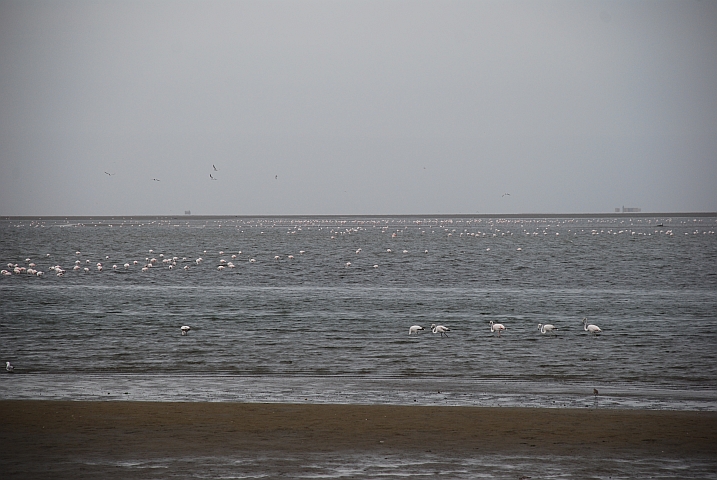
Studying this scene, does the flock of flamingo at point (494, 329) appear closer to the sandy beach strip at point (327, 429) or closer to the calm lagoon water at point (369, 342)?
the calm lagoon water at point (369, 342)

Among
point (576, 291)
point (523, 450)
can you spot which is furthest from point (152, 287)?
point (523, 450)

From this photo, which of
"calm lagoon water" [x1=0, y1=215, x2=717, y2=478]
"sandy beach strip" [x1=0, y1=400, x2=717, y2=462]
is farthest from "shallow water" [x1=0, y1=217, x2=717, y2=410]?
"sandy beach strip" [x1=0, y1=400, x2=717, y2=462]

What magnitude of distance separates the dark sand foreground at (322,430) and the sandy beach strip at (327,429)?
13mm

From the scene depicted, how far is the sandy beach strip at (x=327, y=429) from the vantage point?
406 inches

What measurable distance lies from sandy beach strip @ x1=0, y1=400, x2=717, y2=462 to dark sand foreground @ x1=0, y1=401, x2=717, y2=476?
1cm

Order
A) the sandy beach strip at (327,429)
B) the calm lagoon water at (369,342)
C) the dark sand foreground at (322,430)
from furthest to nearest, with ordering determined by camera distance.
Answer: the calm lagoon water at (369,342), the sandy beach strip at (327,429), the dark sand foreground at (322,430)

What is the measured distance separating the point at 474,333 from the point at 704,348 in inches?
249

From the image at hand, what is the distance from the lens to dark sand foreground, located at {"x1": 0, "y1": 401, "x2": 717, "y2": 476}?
33.5 feet

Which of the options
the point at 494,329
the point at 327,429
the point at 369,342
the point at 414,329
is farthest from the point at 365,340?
the point at 327,429

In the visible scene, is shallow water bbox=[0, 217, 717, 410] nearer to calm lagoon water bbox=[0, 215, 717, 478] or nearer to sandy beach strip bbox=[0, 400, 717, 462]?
calm lagoon water bbox=[0, 215, 717, 478]

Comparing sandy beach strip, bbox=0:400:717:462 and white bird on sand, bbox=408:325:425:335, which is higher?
sandy beach strip, bbox=0:400:717:462

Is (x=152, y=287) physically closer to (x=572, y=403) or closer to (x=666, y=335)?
(x=666, y=335)

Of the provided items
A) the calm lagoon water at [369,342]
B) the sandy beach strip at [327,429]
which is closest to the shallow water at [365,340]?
the calm lagoon water at [369,342]

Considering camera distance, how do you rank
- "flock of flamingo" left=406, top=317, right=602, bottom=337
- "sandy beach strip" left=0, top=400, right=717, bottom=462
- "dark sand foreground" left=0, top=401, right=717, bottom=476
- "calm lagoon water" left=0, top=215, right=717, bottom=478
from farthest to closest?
"flock of flamingo" left=406, top=317, right=602, bottom=337 < "calm lagoon water" left=0, top=215, right=717, bottom=478 < "sandy beach strip" left=0, top=400, right=717, bottom=462 < "dark sand foreground" left=0, top=401, right=717, bottom=476
